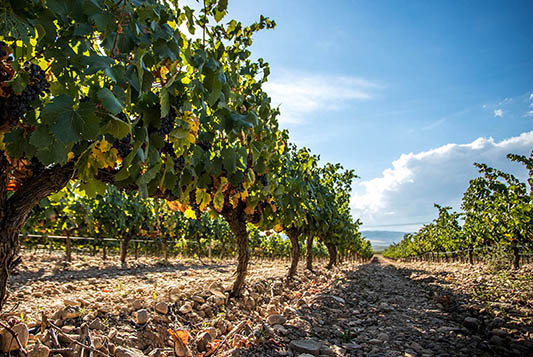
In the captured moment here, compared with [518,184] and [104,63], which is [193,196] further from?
[518,184]

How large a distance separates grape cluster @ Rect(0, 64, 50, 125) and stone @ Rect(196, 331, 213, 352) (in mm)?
2485

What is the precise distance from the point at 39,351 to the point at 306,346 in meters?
2.25

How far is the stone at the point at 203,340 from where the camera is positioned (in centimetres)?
308

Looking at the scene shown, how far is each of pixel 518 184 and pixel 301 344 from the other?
11401 mm

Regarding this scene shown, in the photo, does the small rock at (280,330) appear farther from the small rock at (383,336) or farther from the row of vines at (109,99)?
the row of vines at (109,99)

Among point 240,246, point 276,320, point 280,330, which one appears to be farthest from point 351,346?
point 240,246

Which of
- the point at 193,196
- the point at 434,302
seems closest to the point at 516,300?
the point at 434,302

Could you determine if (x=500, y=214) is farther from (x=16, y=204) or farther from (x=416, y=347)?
(x=16, y=204)

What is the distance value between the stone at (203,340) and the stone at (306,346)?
842mm

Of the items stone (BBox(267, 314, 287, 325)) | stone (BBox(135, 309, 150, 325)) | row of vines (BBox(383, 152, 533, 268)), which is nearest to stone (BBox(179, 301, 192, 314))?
stone (BBox(135, 309, 150, 325))

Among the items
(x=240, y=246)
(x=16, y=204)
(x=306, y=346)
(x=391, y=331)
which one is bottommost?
(x=391, y=331)

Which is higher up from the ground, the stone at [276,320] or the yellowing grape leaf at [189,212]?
the yellowing grape leaf at [189,212]

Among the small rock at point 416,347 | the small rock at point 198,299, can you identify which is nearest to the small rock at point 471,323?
the small rock at point 416,347

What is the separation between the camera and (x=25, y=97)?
1.81 m
